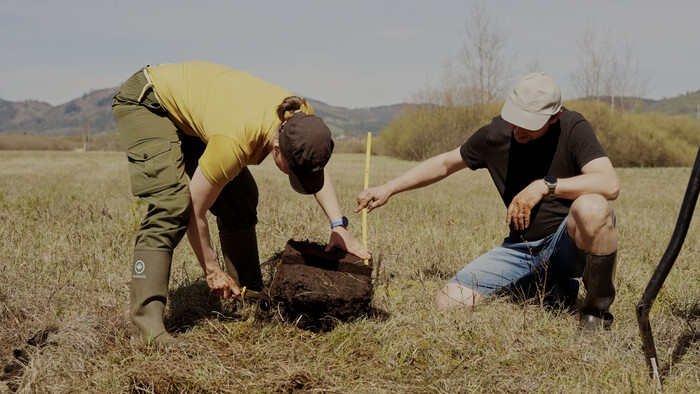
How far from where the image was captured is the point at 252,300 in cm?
356

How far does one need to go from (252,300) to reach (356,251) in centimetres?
87

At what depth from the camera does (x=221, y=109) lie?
2568 mm

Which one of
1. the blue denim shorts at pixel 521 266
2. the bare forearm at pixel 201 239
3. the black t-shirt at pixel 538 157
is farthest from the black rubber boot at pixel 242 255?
the black t-shirt at pixel 538 157

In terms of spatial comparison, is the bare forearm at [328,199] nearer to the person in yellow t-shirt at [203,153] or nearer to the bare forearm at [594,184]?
the person in yellow t-shirt at [203,153]

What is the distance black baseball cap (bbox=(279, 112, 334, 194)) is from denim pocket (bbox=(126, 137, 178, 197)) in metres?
0.70

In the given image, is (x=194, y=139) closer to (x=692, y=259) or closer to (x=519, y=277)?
(x=519, y=277)

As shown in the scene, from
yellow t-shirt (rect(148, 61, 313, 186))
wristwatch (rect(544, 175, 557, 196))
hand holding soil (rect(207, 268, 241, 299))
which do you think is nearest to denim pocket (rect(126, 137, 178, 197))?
yellow t-shirt (rect(148, 61, 313, 186))

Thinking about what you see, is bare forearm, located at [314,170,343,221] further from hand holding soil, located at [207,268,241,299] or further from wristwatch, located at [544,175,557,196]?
wristwatch, located at [544,175,557,196]

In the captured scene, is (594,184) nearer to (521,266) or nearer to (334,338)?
(521,266)

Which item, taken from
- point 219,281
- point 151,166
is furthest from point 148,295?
point 151,166

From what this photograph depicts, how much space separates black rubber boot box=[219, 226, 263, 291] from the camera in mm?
3627

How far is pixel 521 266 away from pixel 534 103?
46.7 inches

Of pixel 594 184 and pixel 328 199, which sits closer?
pixel 594 184

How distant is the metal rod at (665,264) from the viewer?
2.16 metres
